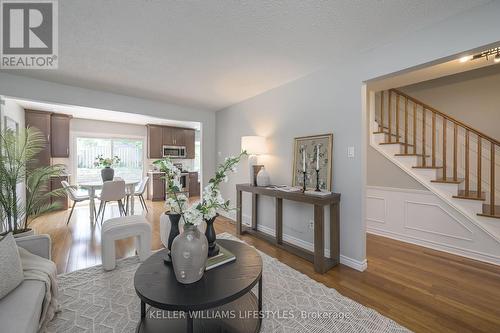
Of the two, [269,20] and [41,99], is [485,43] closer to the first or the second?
[269,20]

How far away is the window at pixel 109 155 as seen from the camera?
5559 mm

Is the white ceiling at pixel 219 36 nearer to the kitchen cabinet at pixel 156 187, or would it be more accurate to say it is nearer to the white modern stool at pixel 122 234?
the white modern stool at pixel 122 234

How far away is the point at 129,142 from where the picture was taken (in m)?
6.23

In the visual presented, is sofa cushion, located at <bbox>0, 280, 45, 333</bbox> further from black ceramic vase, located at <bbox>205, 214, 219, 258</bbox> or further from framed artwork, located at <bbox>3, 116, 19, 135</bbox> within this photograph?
framed artwork, located at <bbox>3, 116, 19, 135</bbox>

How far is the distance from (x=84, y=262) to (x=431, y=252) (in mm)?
4261

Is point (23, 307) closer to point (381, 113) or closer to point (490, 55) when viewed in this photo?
point (490, 55)

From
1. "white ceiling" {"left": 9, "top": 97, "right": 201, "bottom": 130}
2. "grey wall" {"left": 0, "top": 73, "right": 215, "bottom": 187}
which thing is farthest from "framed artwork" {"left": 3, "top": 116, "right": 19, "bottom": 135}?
"grey wall" {"left": 0, "top": 73, "right": 215, "bottom": 187}

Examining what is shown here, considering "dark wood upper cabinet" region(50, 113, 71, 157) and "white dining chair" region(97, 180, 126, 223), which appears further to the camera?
"dark wood upper cabinet" region(50, 113, 71, 157)

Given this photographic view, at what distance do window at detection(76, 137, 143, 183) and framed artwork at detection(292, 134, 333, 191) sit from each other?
17.0 ft

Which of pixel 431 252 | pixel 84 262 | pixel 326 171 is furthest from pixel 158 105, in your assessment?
pixel 431 252

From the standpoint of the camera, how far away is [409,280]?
2.05 metres

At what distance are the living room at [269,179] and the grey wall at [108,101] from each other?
2 cm

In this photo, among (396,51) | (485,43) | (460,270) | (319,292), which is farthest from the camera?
(460,270)

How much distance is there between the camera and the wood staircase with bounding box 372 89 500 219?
8.69 ft
